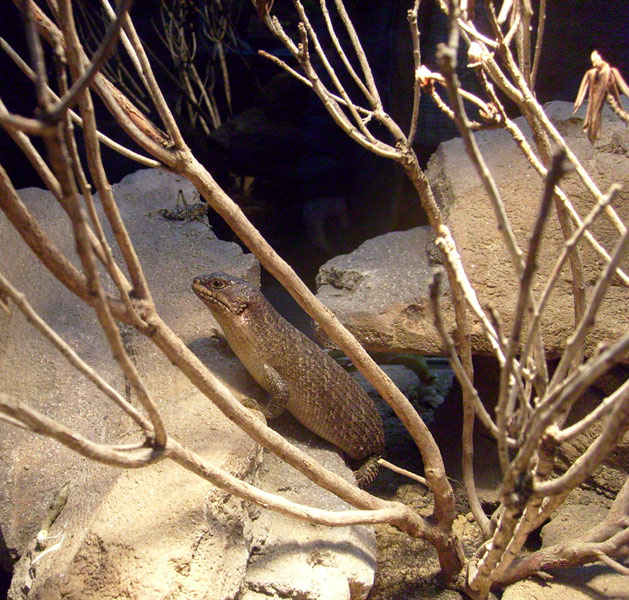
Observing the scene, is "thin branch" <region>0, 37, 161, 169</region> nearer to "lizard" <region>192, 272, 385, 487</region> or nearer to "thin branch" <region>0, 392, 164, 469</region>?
"thin branch" <region>0, 392, 164, 469</region>

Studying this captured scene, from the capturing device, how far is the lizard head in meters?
2.79

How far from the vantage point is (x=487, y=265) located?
9.73ft

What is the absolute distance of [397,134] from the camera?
1.80m

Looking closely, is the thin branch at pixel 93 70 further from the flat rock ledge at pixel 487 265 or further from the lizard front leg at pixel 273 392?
the flat rock ledge at pixel 487 265

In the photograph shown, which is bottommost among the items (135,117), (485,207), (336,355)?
(336,355)

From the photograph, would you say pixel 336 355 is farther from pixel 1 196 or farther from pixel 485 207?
pixel 1 196

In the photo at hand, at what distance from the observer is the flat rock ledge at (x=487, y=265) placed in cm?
280

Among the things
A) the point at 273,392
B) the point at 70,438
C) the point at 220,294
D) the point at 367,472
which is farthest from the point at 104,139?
the point at 367,472

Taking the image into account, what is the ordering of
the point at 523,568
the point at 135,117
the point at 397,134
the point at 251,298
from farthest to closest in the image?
the point at 251,298 → the point at 523,568 → the point at 397,134 → the point at 135,117

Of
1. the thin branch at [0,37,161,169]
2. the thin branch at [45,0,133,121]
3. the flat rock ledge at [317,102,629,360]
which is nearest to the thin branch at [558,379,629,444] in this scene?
the thin branch at [45,0,133,121]

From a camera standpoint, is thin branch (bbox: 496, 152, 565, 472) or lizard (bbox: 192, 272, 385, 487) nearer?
thin branch (bbox: 496, 152, 565, 472)

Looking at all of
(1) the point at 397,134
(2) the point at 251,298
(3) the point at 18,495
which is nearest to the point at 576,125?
(1) the point at 397,134

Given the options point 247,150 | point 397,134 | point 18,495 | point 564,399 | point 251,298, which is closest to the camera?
point 564,399

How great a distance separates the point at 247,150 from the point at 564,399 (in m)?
4.38
